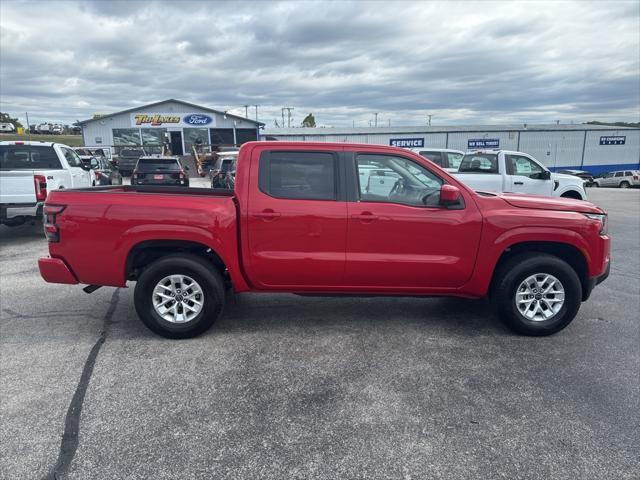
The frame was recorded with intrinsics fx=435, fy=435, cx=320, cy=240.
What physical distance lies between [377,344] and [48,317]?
3.61m

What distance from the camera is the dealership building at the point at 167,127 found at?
36.7m

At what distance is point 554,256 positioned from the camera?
4.37 m

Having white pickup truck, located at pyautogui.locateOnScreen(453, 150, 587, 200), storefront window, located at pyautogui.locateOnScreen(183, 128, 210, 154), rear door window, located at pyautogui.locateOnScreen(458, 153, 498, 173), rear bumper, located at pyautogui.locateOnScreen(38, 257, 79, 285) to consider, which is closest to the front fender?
rear bumper, located at pyautogui.locateOnScreen(38, 257, 79, 285)

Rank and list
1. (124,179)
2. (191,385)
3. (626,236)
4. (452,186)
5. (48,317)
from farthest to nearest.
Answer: (124,179), (626,236), (48,317), (452,186), (191,385)

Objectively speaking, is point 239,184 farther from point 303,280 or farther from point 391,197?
point 391,197

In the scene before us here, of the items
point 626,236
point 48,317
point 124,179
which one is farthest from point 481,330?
point 124,179

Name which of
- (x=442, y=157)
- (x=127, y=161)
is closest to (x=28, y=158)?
(x=442, y=157)

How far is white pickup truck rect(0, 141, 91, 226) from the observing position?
25.6 feet

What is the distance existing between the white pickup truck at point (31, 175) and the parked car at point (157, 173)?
4.86 meters

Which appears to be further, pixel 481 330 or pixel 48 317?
pixel 48 317

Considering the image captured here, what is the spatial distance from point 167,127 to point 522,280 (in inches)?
1501

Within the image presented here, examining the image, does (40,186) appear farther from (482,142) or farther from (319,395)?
(482,142)

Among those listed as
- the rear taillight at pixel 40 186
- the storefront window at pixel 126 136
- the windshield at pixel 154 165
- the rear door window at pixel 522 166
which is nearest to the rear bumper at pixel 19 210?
the rear taillight at pixel 40 186

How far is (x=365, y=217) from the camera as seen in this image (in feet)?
13.4
